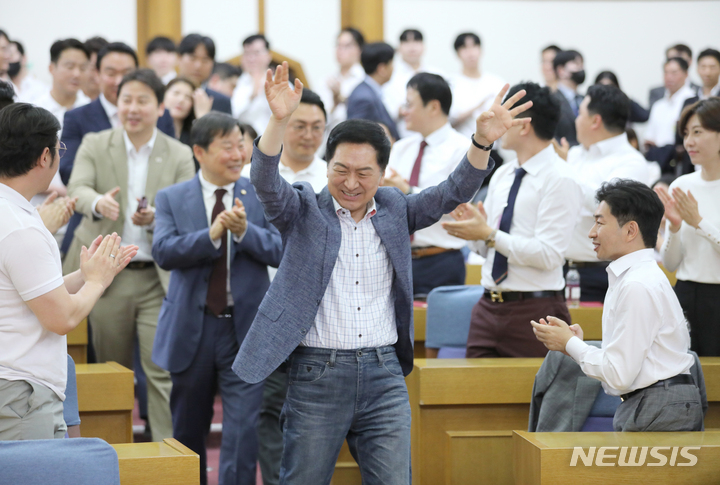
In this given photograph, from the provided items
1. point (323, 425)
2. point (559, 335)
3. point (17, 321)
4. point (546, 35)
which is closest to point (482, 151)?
point (559, 335)

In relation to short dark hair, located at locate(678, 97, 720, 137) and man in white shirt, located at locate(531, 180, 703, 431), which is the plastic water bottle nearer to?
short dark hair, located at locate(678, 97, 720, 137)

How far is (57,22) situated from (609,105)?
568 cm

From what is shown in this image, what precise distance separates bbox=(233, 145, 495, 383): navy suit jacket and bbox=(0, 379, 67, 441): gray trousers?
50 centimetres

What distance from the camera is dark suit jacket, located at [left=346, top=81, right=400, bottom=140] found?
530 centimetres

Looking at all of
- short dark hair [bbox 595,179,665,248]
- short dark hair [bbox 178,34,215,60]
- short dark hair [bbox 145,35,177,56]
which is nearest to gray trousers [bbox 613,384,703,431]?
short dark hair [bbox 595,179,665,248]

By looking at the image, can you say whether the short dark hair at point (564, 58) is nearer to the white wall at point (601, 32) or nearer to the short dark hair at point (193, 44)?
the white wall at point (601, 32)

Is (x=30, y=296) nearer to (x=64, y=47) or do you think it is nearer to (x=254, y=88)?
(x=64, y=47)

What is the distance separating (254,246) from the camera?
9.97 feet

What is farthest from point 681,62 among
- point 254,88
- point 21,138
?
point 21,138

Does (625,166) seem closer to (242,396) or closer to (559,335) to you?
(559,335)

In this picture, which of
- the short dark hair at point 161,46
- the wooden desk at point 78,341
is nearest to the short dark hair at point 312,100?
the wooden desk at point 78,341

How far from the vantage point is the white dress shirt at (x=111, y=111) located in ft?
13.9

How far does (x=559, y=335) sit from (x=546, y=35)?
22.2ft

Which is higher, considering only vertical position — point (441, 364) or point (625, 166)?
point (625, 166)
